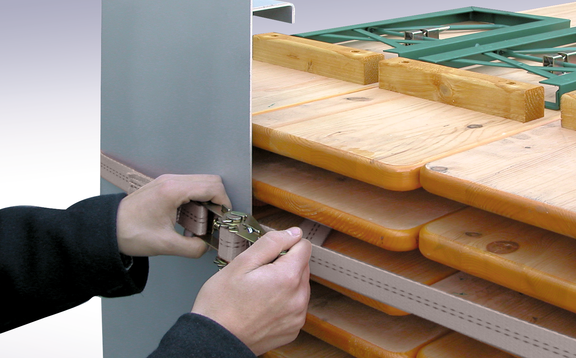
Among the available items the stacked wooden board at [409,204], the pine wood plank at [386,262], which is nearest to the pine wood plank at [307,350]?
the stacked wooden board at [409,204]

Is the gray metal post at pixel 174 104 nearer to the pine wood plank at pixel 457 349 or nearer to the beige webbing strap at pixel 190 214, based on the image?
the beige webbing strap at pixel 190 214

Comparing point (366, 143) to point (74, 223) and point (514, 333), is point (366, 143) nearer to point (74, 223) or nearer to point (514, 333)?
point (514, 333)

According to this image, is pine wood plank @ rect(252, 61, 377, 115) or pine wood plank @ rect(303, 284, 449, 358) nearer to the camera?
pine wood plank @ rect(303, 284, 449, 358)

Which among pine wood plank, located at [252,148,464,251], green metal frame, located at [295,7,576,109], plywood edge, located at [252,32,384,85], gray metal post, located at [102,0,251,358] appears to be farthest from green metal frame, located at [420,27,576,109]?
gray metal post, located at [102,0,251,358]

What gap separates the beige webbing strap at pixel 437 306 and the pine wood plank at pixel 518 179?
0.38 feet

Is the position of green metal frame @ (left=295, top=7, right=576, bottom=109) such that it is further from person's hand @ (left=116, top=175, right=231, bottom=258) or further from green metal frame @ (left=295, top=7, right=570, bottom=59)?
person's hand @ (left=116, top=175, right=231, bottom=258)

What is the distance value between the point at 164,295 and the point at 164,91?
397 mm

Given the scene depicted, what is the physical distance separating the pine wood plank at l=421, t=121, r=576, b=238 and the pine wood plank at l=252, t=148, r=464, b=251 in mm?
82

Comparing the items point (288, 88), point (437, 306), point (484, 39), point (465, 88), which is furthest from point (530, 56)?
point (437, 306)

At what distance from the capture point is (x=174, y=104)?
3.67 ft

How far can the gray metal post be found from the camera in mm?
991

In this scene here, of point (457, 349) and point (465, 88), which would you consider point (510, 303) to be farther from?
point (465, 88)

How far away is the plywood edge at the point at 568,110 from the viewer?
977 millimetres

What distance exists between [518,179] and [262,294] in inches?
13.2
